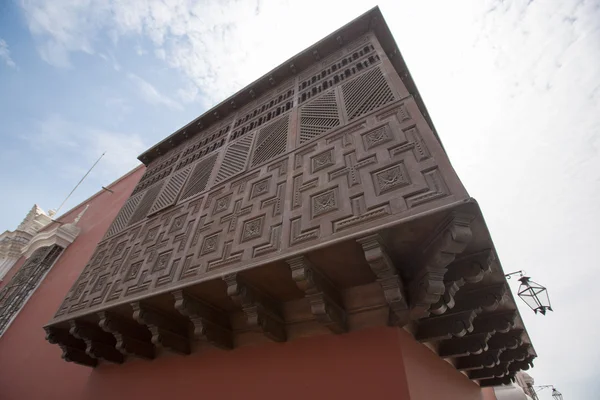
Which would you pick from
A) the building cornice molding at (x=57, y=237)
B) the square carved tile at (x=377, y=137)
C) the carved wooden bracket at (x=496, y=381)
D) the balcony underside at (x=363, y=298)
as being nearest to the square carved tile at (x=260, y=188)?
the balcony underside at (x=363, y=298)

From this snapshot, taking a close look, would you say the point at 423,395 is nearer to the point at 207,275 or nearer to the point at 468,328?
the point at 468,328

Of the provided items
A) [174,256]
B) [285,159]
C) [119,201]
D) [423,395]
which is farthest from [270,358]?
[119,201]

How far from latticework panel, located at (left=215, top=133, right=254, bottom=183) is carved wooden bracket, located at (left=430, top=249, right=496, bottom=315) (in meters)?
3.10

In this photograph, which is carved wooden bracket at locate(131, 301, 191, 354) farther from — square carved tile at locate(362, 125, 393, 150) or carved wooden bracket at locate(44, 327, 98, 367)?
square carved tile at locate(362, 125, 393, 150)

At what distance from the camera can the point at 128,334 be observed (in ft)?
12.9

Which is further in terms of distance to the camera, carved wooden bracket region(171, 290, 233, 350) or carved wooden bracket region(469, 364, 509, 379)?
carved wooden bracket region(469, 364, 509, 379)

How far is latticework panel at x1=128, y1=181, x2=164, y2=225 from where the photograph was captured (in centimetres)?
566

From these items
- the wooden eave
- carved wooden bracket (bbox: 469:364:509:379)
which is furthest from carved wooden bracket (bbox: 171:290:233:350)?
the wooden eave

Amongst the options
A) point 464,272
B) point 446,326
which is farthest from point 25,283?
point 464,272

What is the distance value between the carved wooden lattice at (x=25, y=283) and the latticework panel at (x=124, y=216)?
4680mm

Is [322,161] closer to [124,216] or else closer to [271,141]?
[271,141]

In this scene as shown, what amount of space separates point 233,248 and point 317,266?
1009mm

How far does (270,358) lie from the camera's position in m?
3.07

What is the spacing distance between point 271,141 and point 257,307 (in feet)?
8.47
